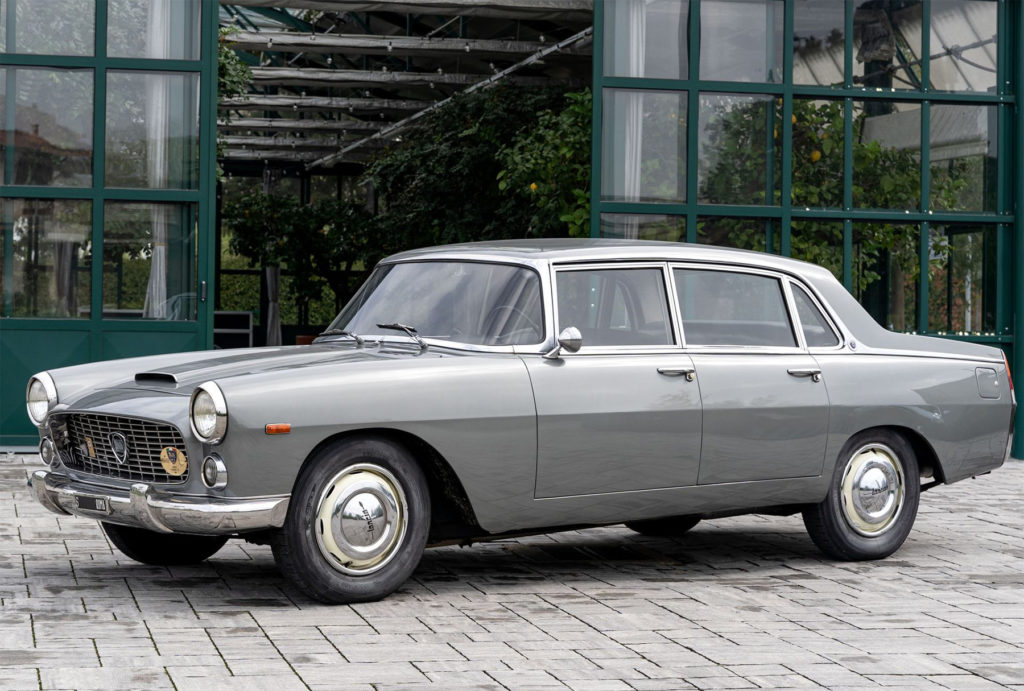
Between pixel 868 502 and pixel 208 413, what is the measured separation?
3.55m

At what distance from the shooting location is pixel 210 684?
4.85 meters

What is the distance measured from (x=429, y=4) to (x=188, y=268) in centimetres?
411

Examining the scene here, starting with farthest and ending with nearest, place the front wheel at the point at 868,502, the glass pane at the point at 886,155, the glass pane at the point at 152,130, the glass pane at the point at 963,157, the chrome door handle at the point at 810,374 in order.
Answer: the glass pane at the point at 963,157, the glass pane at the point at 886,155, the glass pane at the point at 152,130, the front wheel at the point at 868,502, the chrome door handle at the point at 810,374

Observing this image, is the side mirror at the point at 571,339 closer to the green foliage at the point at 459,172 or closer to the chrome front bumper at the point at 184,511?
the chrome front bumper at the point at 184,511

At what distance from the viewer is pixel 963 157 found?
45.3 ft

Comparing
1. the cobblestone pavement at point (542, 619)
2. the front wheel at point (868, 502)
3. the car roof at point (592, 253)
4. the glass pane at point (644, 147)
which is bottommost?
the cobblestone pavement at point (542, 619)

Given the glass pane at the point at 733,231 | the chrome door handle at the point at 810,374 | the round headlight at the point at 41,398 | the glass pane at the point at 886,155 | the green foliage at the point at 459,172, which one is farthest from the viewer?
the green foliage at the point at 459,172

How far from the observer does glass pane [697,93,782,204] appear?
1309cm

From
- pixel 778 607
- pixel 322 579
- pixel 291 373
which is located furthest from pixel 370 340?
pixel 778 607

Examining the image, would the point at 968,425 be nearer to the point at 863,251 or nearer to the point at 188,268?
the point at 863,251

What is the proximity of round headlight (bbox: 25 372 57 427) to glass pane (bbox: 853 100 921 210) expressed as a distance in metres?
8.42

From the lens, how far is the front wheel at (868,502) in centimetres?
760

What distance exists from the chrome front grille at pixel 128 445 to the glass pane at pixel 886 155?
8624 mm

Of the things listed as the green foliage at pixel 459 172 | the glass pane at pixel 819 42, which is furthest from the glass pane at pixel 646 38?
the green foliage at pixel 459 172
